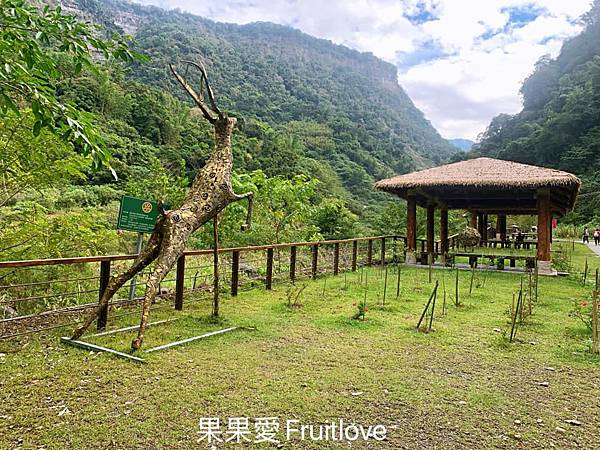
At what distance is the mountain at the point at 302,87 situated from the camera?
38.6m

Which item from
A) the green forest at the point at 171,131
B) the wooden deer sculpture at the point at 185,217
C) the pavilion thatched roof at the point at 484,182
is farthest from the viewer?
the pavilion thatched roof at the point at 484,182

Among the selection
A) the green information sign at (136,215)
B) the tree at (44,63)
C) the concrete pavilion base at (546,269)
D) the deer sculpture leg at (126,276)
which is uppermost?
the tree at (44,63)

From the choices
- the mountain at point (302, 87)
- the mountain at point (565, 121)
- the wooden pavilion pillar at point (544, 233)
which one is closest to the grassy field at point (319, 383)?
the wooden pavilion pillar at point (544, 233)

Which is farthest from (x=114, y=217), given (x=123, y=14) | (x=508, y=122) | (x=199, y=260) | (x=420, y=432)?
(x=123, y=14)

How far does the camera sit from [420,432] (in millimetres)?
2371

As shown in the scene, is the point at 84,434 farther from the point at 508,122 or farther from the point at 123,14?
the point at 123,14

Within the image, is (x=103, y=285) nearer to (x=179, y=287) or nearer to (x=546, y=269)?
(x=179, y=287)

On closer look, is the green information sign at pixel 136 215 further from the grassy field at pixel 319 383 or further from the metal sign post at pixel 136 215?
the grassy field at pixel 319 383

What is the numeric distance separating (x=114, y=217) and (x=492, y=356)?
10.9m

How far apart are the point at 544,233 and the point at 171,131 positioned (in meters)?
21.6

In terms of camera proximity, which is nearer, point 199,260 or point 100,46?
point 100,46

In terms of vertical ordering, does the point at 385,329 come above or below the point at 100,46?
below

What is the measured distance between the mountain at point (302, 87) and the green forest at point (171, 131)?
0.99ft

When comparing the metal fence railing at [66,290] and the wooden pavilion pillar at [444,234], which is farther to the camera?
the wooden pavilion pillar at [444,234]
